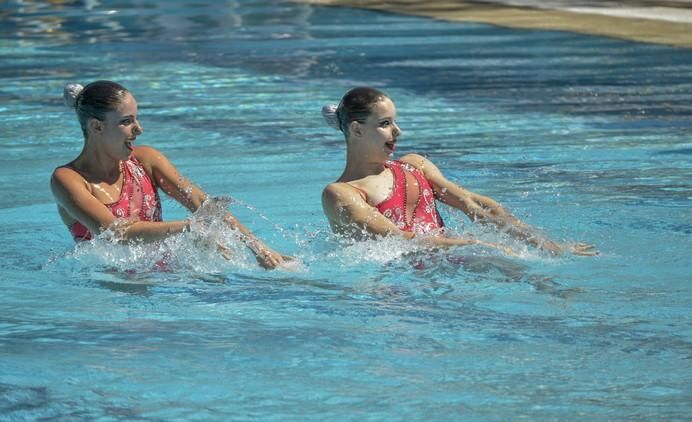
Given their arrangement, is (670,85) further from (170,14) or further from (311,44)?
(170,14)

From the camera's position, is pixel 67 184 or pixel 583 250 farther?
pixel 583 250

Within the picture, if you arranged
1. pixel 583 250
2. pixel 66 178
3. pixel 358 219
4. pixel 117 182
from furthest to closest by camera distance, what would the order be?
pixel 117 182, pixel 583 250, pixel 66 178, pixel 358 219

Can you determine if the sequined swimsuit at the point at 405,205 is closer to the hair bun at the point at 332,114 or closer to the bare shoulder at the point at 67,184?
the hair bun at the point at 332,114

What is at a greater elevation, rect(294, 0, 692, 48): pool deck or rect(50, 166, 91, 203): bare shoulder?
rect(50, 166, 91, 203): bare shoulder

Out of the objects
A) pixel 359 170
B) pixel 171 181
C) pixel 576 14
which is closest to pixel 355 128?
pixel 359 170

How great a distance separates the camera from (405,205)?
6.22 metres

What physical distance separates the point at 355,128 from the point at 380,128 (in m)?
0.11

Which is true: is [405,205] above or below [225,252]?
above

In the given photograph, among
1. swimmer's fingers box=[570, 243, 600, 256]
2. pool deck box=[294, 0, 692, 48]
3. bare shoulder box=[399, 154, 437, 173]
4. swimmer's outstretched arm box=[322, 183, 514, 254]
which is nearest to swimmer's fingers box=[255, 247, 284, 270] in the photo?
swimmer's outstretched arm box=[322, 183, 514, 254]

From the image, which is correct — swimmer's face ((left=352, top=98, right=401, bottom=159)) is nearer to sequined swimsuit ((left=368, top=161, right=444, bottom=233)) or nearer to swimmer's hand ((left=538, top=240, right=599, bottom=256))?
sequined swimsuit ((left=368, top=161, right=444, bottom=233))

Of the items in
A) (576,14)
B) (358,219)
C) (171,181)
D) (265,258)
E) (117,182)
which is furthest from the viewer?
(576,14)

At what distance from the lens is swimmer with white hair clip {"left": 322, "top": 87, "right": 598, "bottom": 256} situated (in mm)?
5930

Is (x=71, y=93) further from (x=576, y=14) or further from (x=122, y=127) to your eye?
(x=576, y=14)

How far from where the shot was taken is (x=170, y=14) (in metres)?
18.7
